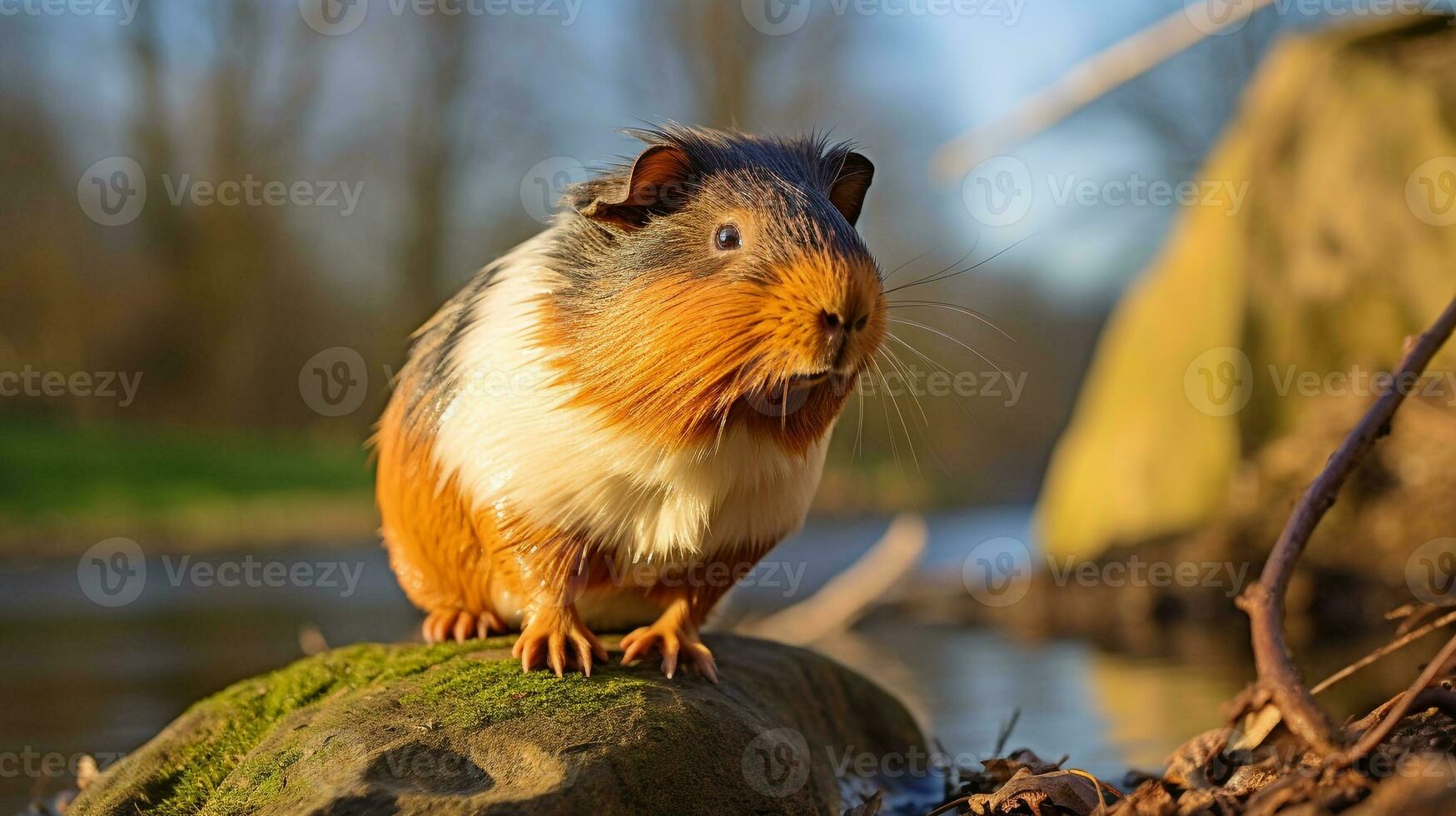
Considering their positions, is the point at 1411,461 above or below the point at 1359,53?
below

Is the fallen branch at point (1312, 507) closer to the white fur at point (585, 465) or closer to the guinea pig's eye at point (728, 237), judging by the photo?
the white fur at point (585, 465)

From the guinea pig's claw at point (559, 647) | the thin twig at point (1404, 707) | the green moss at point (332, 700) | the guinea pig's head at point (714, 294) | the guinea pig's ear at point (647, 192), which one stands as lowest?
the green moss at point (332, 700)

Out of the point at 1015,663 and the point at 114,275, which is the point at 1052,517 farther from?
the point at 114,275

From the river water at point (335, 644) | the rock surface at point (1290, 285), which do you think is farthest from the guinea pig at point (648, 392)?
the rock surface at point (1290, 285)

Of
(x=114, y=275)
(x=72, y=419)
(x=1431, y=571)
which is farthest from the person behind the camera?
(x=114, y=275)

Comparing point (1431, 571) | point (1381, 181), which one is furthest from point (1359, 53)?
point (1431, 571)

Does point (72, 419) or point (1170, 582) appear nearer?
point (1170, 582)
